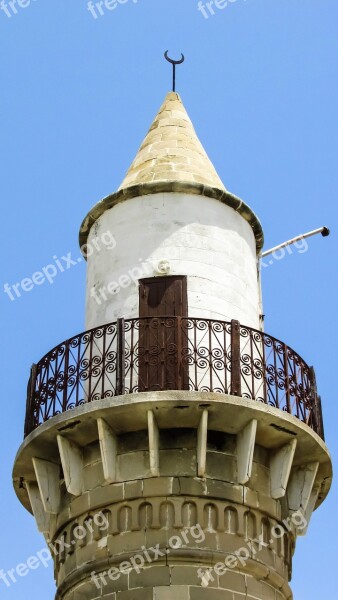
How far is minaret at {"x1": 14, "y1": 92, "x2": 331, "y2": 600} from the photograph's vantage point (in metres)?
16.1

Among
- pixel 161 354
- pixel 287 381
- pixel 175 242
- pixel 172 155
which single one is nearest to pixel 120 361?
pixel 161 354

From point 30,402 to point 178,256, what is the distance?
3.25 meters

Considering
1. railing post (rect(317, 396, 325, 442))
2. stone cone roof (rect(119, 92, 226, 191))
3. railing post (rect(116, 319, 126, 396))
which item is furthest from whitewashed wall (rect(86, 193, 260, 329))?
railing post (rect(317, 396, 325, 442))

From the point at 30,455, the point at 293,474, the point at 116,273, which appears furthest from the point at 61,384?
the point at 293,474

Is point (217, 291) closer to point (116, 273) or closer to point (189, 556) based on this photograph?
point (116, 273)

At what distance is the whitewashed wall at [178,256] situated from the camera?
1834 cm

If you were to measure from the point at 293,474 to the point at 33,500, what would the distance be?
393 centimetres

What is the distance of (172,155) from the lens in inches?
804

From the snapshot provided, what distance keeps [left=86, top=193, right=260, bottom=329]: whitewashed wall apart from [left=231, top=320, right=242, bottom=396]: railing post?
1.03 metres

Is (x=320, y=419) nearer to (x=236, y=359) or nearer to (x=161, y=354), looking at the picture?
(x=236, y=359)

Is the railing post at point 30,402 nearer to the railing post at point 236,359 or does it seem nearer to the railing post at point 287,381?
the railing post at point 236,359

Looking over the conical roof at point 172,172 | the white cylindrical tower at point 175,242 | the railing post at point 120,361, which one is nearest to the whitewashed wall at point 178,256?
the white cylindrical tower at point 175,242

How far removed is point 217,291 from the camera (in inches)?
723

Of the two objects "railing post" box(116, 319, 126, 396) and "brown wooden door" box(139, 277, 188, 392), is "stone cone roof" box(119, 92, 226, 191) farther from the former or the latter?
"railing post" box(116, 319, 126, 396)
